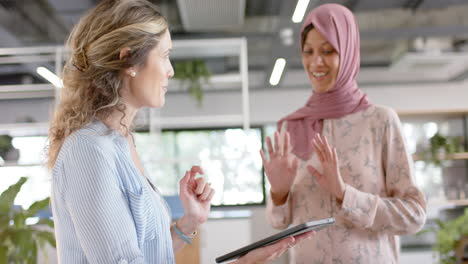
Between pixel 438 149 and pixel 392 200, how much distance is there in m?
5.06

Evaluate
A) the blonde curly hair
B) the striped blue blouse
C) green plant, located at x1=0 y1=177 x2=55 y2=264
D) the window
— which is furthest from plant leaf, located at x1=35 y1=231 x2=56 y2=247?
the window

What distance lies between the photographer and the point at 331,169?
Answer: 4.92 ft

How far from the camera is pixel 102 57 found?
1.11 meters

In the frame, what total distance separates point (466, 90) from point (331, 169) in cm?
1005

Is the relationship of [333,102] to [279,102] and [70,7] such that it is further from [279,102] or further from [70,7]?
[279,102]

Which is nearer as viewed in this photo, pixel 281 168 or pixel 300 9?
pixel 281 168

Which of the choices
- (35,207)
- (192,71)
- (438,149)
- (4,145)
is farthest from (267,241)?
(4,145)

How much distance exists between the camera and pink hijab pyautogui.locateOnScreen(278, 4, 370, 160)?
1.69m

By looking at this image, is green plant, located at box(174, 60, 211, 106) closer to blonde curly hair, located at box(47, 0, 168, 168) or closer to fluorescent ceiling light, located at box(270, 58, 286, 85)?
fluorescent ceiling light, located at box(270, 58, 286, 85)

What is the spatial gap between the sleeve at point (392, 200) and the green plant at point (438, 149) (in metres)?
4.89

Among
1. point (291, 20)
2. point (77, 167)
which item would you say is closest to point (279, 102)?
point (291, 20)

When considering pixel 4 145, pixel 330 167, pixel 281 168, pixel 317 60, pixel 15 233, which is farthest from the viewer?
pixel 4 145

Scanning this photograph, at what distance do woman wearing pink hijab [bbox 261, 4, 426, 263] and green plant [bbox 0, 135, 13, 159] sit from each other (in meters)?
Answer: 6.96

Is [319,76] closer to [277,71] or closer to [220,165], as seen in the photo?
[277,71]
